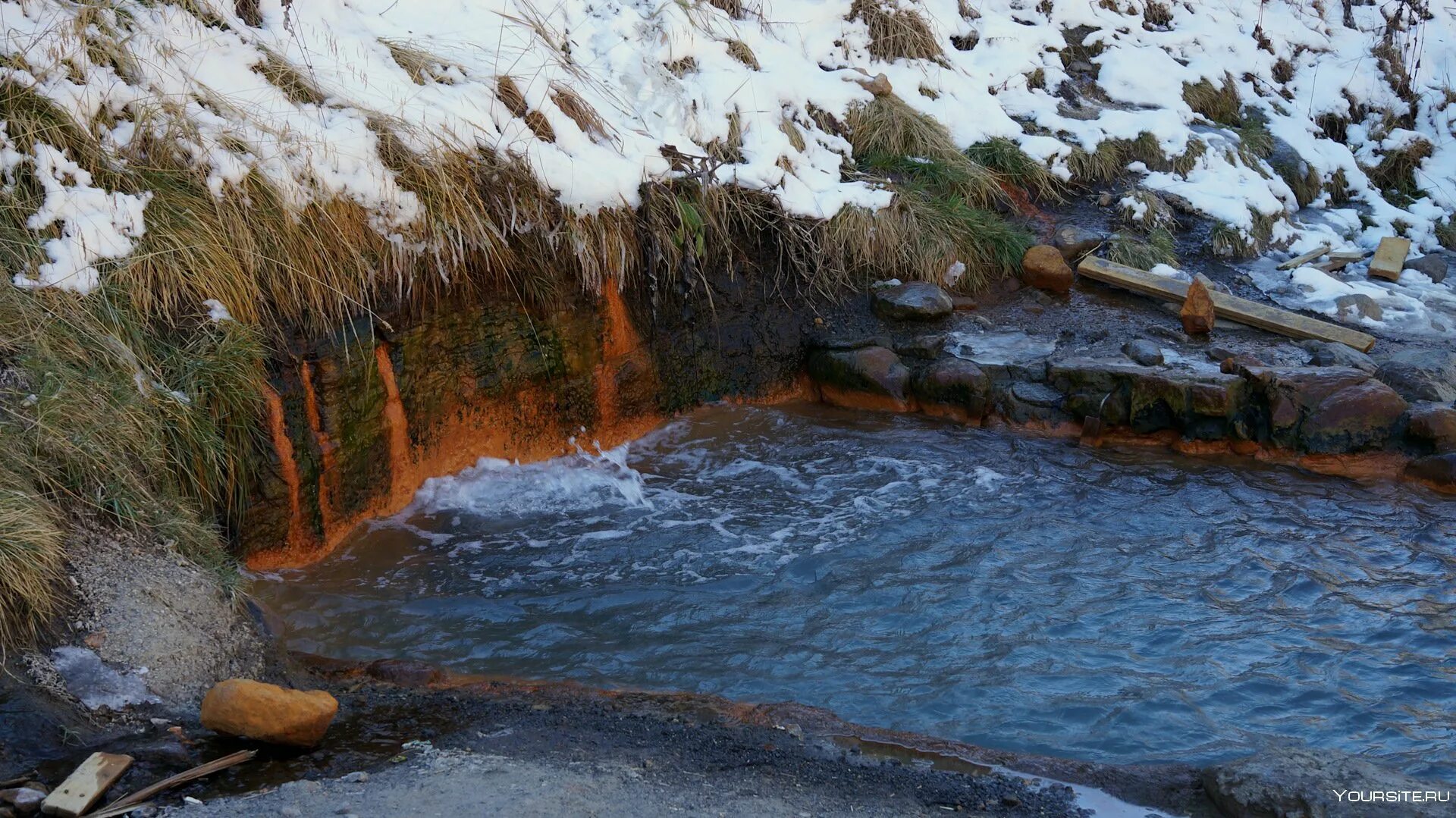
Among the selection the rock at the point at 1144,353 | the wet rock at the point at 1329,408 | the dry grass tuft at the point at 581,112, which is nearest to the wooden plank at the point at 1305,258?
the rock at the point at 1144,353

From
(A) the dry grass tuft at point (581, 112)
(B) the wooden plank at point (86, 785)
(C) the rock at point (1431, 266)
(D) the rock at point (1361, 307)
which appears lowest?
(D) the rock at point (1361, 307)

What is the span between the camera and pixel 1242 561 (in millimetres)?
4855

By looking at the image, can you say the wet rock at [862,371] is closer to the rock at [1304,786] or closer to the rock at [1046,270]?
the rock at [1046,270]

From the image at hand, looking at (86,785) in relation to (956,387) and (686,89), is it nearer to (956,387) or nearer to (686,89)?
(956,387)

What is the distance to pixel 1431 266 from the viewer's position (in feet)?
26.8

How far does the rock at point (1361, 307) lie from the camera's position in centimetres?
739

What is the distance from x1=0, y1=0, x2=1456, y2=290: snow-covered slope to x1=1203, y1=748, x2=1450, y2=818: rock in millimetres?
3841

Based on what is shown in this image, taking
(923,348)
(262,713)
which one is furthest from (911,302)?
(262,713)

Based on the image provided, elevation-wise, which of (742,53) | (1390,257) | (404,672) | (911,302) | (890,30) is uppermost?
(890,30)

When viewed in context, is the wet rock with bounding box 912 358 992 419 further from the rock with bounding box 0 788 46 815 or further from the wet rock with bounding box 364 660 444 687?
the rock with bounding box 0 788 46 815

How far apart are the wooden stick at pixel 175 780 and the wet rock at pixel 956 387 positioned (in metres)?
4.21

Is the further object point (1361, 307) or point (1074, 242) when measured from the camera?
point (1074, 242)

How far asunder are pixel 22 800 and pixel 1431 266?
8789mm

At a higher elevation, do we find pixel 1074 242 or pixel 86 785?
pixel 1074 242
